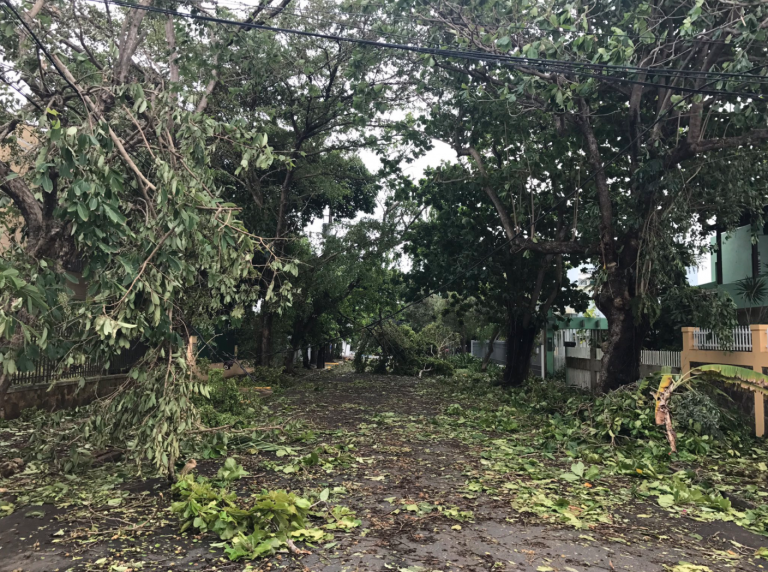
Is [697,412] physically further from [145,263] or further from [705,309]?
[145,263]

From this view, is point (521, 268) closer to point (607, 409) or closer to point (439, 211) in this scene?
point (439, 211)

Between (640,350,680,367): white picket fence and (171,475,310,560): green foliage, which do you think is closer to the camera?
(171,475,310,560): green foliage

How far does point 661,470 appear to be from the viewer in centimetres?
661

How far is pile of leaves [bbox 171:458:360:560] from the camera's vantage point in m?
4.13

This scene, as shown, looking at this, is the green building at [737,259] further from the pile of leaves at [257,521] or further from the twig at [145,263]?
the twig at [145,263]

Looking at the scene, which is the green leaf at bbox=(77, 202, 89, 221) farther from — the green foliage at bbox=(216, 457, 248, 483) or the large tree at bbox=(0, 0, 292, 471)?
the green foliage at bbox=(216, 457, 248, 483)

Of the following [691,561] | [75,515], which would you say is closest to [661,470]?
[691,561]

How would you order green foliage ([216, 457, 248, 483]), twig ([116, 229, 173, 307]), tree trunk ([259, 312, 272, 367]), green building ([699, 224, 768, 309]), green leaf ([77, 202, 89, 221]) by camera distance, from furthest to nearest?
tree trunk ([259, 312, 272, 367]), green building ([699, 224, 768, 309]), green foliage ([216, 457, 248, 483]), twig ([116, 229, 173, 307]), green leaf ([77, 202, 89, 221])

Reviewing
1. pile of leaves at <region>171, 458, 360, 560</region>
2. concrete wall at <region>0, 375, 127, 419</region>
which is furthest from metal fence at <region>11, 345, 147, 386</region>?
pile of leaves at <region>171, 458, 360, 560</region>

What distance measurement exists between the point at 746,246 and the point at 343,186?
11841mm

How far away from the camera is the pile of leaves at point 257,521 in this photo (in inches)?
163

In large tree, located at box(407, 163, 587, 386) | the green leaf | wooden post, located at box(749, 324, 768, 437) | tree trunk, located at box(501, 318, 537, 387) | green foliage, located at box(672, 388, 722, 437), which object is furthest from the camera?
tree trunk, located at box(501, 318, 537, 387)

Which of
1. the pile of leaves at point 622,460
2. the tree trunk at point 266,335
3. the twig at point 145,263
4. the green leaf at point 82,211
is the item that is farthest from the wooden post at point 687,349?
the tree trunk at point 266,335

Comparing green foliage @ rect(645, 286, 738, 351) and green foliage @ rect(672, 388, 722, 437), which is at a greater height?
green foliage @ rect(645, 286, 738, 351)
